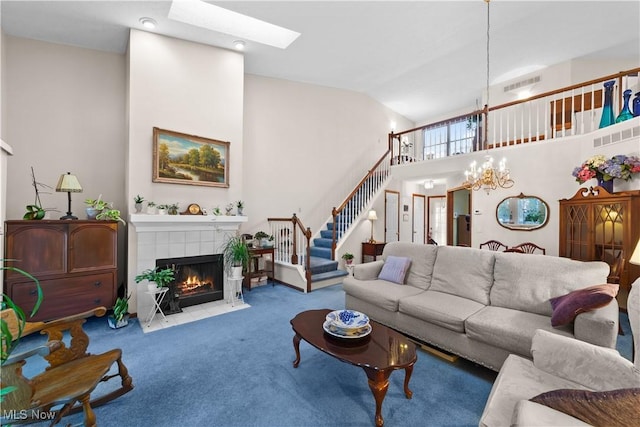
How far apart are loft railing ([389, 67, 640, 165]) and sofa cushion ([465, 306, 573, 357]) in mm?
4040

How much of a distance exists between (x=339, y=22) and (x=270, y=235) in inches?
155

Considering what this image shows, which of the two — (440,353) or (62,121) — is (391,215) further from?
(62,121)

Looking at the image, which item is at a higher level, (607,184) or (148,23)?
(148,23)

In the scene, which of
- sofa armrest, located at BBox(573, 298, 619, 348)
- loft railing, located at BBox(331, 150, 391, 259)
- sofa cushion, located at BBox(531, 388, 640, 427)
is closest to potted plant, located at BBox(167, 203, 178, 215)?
loft railing, located at BBox(331, 150, 391, 259)

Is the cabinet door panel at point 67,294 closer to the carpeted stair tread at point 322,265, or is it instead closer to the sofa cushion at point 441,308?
the carpeted stair tread at point 322,265

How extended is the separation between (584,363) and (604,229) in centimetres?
335

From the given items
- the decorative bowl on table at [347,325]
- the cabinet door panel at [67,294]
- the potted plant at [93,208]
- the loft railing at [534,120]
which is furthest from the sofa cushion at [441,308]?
the potted plant at [93,208]

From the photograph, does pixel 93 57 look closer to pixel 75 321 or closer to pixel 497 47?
pixel 75 321

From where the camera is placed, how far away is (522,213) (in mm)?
5348

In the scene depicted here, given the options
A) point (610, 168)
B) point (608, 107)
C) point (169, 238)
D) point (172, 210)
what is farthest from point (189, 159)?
point (608, 107)

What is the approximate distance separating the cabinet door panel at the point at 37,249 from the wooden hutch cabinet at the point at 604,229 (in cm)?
684

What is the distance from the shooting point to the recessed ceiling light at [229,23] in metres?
3.82

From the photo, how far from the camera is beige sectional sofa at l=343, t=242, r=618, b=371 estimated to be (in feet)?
7.26

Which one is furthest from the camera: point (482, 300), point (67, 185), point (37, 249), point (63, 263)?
point (67, 185)
